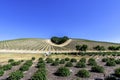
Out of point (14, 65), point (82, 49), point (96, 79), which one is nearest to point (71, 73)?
point (96, 79)

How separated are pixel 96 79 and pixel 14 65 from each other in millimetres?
18831

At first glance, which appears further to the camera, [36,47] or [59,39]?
[59,39]

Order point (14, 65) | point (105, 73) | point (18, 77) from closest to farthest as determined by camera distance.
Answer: point (18, 77) < point (105, 73) < point (14, 65)

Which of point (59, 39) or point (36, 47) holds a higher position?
point (59, 39)

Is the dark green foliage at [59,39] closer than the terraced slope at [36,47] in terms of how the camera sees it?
No

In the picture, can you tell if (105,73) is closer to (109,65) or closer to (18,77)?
(109,65)

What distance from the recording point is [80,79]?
2114 centimetres

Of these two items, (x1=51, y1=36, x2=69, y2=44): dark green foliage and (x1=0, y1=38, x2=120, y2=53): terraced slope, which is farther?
(x1=51, y1=36, x2=69, y2=44): dark green foliage

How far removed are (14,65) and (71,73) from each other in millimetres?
14583

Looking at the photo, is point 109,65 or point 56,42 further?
point 56,42

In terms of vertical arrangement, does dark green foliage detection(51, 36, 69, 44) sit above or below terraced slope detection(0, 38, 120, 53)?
above

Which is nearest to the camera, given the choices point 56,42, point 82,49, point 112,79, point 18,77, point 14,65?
point 112,79

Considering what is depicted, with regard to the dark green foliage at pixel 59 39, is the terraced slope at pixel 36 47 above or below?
below

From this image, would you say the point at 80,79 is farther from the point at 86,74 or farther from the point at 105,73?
the point at 105,73
